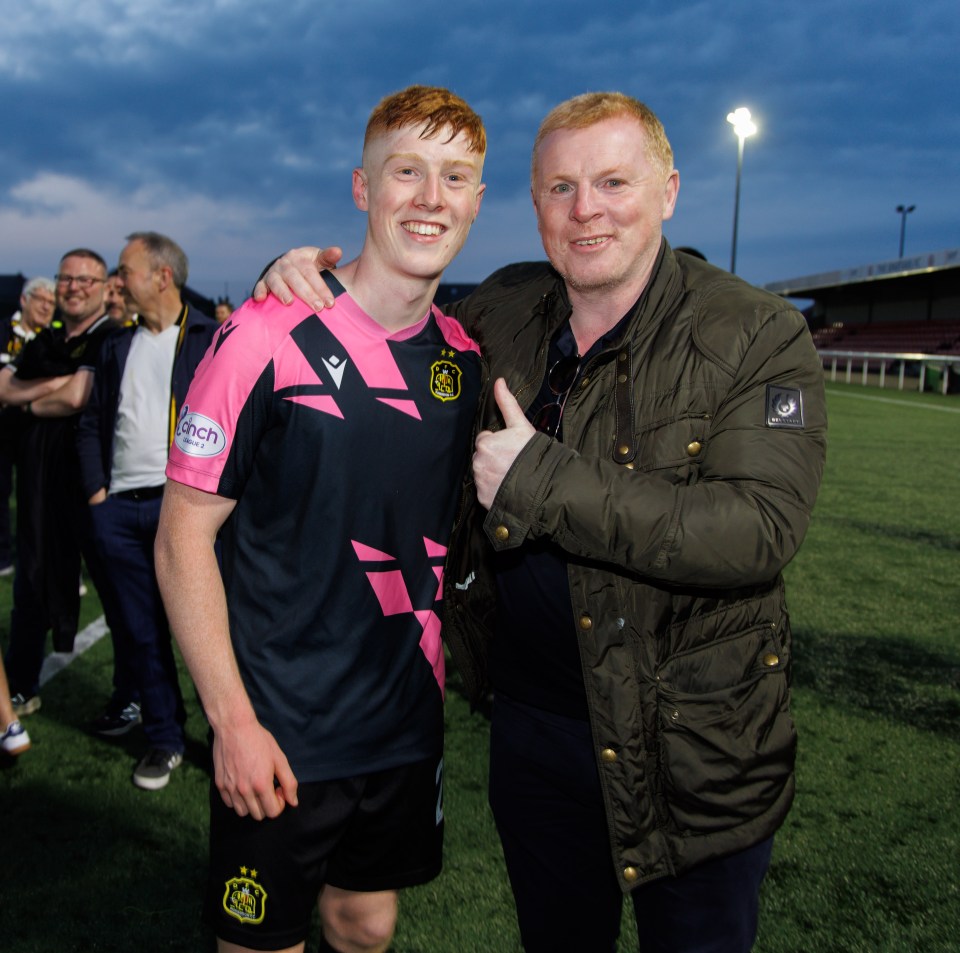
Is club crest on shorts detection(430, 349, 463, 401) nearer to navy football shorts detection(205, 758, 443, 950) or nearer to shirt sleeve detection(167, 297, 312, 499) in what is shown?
shirt sleeve detection(167, 297, 312, 499)

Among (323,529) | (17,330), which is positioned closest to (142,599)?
(323,529)

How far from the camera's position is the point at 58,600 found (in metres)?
4.57

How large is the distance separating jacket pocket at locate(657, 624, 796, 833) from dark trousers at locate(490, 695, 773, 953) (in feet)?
0.49

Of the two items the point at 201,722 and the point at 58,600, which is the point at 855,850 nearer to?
the point at 201,722

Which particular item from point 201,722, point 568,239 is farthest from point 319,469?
point 201,722

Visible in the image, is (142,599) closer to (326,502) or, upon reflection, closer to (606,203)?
(326,502)

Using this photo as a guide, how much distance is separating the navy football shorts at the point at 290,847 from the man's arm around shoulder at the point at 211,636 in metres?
0.10

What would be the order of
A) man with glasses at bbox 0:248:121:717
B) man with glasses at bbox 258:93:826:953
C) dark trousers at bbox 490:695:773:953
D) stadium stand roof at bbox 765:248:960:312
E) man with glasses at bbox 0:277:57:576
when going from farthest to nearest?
stadium stand roof at bbox 765:248:960:312, man with glasses at bbox 0:277:57:576, man with glasses at bbox 0:248:121:717, dark trousers at bbox 490:695:773:953, man with glasses at bbox 258:93:826:953

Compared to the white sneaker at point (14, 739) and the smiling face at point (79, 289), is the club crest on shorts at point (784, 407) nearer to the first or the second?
the white sneaker at point (14, 739)

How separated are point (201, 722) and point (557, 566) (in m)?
3.25

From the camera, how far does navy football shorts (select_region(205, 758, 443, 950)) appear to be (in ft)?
6.44

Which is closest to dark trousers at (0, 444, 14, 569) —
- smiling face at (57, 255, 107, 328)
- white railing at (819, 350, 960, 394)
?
smiling face at (57, 255, 107, 328)

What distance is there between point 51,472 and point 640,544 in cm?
383

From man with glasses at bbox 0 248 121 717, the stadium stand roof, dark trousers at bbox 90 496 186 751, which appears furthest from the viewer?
the stadium stand roof
